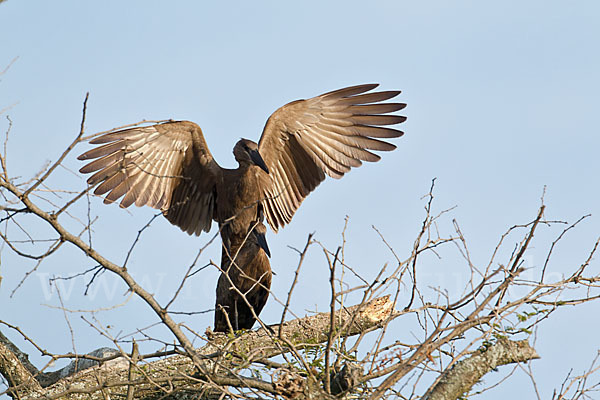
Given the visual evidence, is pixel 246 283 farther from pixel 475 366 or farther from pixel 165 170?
pixel 475 366

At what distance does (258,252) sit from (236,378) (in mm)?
1917

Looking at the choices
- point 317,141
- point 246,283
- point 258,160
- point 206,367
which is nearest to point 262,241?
point 246,283

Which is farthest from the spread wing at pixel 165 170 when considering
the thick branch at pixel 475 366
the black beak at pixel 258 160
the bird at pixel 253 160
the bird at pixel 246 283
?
the thick branch at pixel 475 366

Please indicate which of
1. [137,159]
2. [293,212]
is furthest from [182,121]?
[293,212]

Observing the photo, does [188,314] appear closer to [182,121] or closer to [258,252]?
[258,252]

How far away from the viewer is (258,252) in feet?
17.2

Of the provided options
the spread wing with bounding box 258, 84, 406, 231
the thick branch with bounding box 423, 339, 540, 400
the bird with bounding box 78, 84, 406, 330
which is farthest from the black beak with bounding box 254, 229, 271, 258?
the thick branch with bounding box 423, 339, 540, 400

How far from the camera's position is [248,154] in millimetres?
5535

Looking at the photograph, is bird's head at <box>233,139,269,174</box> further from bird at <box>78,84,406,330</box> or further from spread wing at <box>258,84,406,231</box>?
spread wing at <box>258,84,406,231</box>

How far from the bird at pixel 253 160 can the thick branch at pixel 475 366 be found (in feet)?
7.96

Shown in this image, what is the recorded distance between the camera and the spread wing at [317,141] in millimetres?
5844

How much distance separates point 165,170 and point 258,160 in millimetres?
854

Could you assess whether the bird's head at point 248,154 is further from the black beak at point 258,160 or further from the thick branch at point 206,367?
the thick branch at point 206,367

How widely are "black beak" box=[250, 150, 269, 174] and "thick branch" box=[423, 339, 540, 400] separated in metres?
2.50
